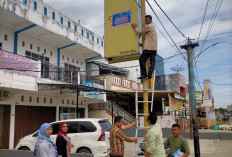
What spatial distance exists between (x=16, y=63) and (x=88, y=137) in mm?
6612

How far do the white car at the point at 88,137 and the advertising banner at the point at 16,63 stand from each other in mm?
4462

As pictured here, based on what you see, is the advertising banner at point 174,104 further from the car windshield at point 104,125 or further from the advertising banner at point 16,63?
the advertising banner at point 16,63

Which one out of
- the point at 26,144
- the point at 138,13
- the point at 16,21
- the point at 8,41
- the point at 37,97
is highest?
the point at 16,21

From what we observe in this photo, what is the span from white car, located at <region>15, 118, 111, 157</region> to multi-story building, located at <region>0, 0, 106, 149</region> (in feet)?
12.9

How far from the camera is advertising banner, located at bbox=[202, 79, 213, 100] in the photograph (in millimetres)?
26491

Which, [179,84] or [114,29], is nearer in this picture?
[114,29]

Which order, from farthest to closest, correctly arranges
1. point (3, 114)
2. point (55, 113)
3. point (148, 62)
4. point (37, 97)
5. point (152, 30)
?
1. point (55, 113)
2. point (37, 97)
3. point (3, 114)
4. point (148, 62)
5. point (152, 30)

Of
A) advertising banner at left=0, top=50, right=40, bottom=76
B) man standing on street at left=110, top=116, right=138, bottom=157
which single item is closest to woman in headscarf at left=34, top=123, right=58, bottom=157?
man standing on street at left=110, top=116, right=138, bottom=157

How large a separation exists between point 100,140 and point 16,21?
1030 cm

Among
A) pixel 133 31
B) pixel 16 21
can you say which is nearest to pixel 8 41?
pixel 16 21

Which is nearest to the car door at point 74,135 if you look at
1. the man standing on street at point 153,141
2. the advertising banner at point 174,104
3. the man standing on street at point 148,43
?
the man standing on street at point 148,43

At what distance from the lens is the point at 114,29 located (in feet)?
21.9

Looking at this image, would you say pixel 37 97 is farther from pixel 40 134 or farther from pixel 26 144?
pixel 40 134

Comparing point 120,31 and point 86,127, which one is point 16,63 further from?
point 120,31
